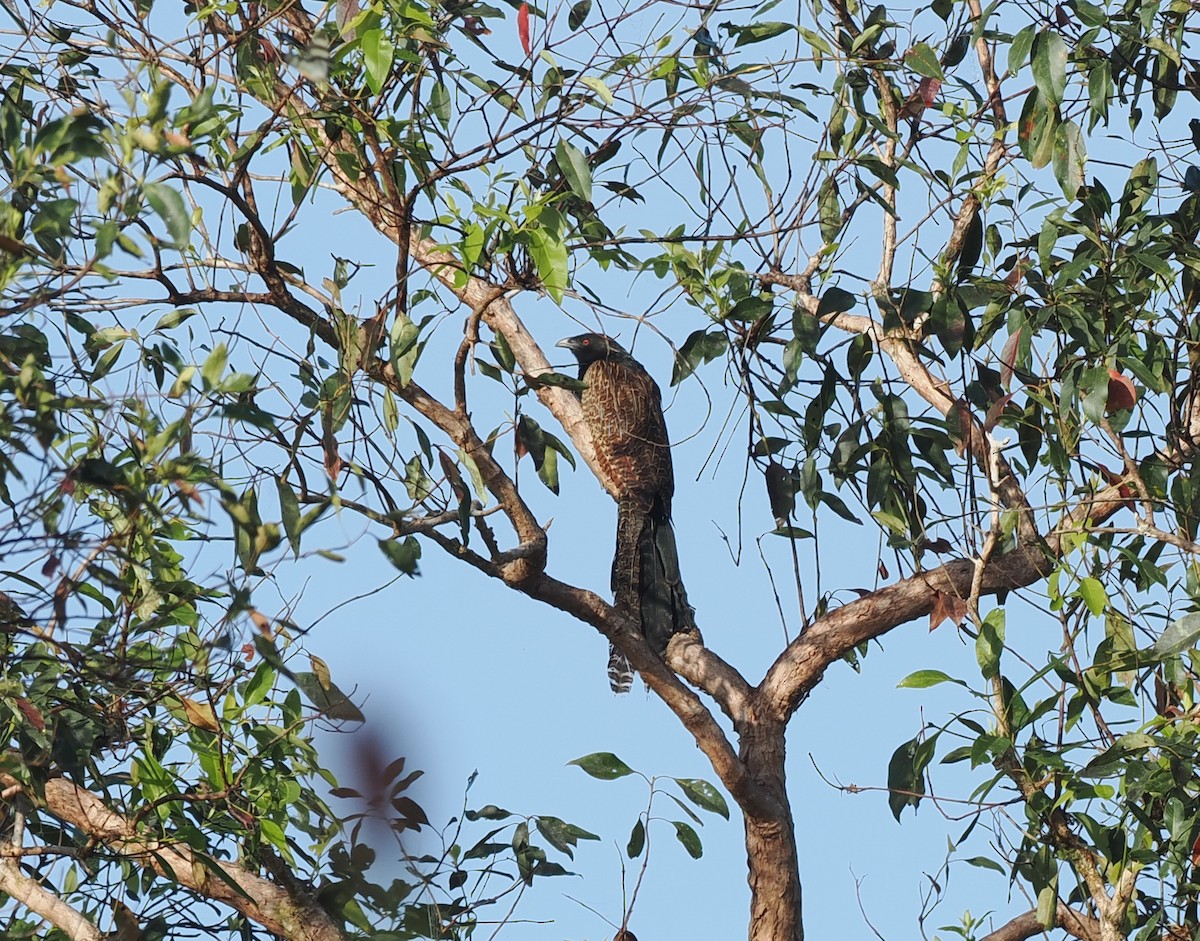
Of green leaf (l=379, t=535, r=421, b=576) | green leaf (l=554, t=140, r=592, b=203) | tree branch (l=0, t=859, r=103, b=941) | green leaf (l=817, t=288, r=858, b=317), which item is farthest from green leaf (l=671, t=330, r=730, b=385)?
tree branch (l=0, t=859, r=103, b=941)

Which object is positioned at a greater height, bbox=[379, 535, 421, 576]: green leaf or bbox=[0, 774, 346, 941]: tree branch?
bbox=[0, 774, 346, 941]: tree branch

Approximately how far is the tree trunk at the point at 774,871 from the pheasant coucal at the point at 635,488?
2.47 feet

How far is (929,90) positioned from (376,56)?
5.13 feet

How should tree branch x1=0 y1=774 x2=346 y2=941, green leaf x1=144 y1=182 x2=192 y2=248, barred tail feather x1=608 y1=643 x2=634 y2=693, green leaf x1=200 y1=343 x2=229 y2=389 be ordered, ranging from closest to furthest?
1. green leaf x1=144 y1=182 x2=192 y2=248
2. green leaf x1=200 y1=343 x2=229 y2=389
3. tree branch x1=0 y1=774 x2=346 y2=941
4. barred tail feather x1=608 y1=643 x2=634 y2=693

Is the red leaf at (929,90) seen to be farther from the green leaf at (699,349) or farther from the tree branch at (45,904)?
the tree branch at (45,904)

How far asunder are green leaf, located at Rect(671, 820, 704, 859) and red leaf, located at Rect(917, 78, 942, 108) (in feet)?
5.87

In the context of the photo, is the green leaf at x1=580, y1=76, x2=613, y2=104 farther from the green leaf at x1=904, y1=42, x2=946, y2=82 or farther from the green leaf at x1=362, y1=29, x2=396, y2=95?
the green leaf at x1=904, y1=42, x2=946, y2=82

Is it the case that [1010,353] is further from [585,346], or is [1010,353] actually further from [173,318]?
[585,346]

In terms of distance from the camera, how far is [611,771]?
3000 mm

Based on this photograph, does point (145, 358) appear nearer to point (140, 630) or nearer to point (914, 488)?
point (140, 630)

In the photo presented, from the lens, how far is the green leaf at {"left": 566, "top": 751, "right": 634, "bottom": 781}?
2992 mm

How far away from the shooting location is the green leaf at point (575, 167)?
2266mm

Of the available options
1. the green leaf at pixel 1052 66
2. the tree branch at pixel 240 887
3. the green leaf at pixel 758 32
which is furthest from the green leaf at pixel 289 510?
the green leaf at pixel 1052 66

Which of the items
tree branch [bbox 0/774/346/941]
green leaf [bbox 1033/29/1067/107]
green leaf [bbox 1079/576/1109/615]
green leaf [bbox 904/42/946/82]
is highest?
green leaf [bbox 904/42/946/82]
